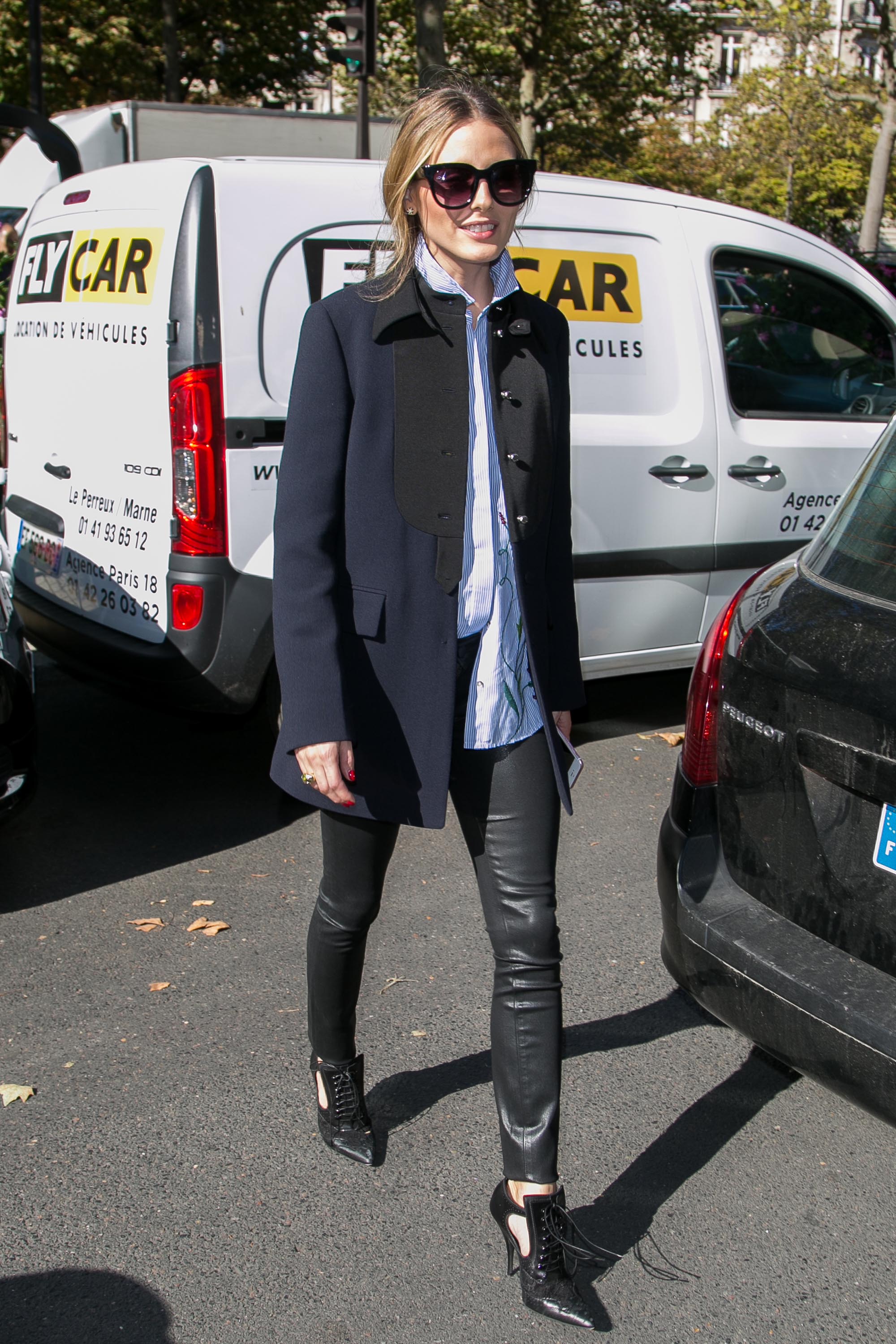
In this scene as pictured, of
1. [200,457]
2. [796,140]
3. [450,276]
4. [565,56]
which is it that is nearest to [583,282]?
[200,457]

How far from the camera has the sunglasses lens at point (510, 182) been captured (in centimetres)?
230

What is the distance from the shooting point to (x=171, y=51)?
23.5m

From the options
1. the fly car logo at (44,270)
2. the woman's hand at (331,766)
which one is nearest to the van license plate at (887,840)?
the woman's hand at (331,766)

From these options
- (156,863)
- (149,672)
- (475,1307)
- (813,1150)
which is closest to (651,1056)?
(813,1150)

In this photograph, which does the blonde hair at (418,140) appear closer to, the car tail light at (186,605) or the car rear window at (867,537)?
the car rear window at (867,537)

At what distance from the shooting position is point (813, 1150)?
9.43 feet

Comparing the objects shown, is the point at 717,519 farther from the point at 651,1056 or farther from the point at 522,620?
the point at 522,620

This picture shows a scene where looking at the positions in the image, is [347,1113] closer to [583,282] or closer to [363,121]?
[583,282]

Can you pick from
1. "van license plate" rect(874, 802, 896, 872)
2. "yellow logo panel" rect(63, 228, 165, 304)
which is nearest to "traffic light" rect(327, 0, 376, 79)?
"yellow logo panel" rect(63, 228, 165, 304)

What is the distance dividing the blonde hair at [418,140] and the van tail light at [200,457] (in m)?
1.82

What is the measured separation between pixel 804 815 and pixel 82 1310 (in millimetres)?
1527

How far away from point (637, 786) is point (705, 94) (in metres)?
65.1

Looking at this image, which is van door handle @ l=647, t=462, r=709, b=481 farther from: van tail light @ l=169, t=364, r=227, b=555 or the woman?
the woman

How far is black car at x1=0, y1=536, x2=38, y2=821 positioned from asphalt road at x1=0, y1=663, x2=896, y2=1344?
12.8 inches
